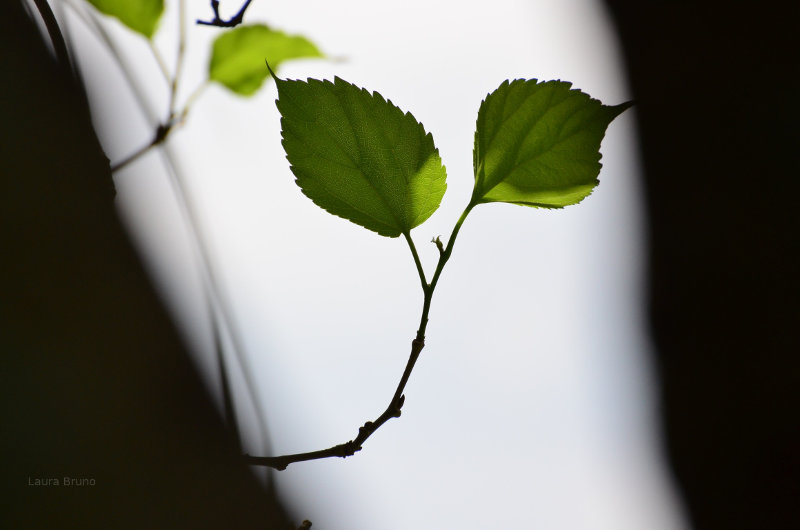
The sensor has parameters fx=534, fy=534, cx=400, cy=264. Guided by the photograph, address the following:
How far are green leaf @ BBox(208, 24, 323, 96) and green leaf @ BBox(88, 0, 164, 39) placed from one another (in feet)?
0.16

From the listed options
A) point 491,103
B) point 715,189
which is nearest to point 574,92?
point 491,103

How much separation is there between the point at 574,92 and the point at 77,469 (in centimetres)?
27

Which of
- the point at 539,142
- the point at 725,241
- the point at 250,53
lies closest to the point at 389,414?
the point at 539,142

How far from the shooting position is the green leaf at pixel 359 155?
0.69 feet

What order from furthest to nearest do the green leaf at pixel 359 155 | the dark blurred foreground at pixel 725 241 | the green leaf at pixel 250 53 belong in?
1. the dark blurred foreground at pixel 725 241
2. the green leaf at pixel 250 53
3. the green leaf at pixel 359 155

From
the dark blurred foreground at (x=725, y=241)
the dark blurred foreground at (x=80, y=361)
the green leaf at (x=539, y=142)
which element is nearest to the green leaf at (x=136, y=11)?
the dark blurred foreground at (x=80, y=361)

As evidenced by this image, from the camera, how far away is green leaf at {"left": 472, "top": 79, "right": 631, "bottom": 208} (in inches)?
8.5

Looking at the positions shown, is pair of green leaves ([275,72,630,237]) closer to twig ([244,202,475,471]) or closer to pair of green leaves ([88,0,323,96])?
twig ([244,202,475,471])

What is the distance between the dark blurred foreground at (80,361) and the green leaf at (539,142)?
0.58ft

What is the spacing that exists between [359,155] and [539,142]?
3.0 inches

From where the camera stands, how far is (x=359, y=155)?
0.22 meters

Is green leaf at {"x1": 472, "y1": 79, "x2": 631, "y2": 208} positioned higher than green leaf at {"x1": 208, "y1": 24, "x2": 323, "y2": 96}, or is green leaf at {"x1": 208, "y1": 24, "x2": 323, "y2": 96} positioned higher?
green leaf at {"x1": 208, "y1": 24, "x2": 323, "y2": 96}

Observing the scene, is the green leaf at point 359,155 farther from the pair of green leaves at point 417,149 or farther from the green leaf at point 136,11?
the green leaf at point 136,11

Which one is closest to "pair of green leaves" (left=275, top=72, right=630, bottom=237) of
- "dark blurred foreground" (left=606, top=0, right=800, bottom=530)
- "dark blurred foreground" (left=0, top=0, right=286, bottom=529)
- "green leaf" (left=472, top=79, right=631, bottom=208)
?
"green leaf" (left=472, top=79, right=631, bottom=208)
